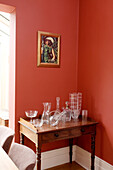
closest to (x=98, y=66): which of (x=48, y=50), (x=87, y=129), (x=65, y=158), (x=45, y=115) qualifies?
(x=48, y=50)

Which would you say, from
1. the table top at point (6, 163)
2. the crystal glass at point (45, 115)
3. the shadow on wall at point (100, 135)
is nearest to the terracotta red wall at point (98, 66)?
the shadow on wall at point (100, 135)

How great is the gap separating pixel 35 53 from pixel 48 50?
22 centimetres

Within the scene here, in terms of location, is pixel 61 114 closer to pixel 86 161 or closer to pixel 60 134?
pixel 60 134

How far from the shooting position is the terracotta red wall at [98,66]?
272cm

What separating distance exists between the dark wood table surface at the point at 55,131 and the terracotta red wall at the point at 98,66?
0.16 meters

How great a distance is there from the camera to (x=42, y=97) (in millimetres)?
3062

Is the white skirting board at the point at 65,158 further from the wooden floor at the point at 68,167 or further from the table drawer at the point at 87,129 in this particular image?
the table drawer at the point at 87,129

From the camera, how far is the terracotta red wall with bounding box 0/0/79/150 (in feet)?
9.36

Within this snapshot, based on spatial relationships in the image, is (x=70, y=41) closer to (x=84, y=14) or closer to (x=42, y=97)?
(x=84, y=14)

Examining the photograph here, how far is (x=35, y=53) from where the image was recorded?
2961 millimetres

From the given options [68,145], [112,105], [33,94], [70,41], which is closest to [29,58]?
[33,94]

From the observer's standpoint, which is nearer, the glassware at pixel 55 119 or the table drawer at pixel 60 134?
the table drawer at pixel 60 134

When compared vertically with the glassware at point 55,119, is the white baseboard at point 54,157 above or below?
below

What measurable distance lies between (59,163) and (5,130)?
4.71 feet
